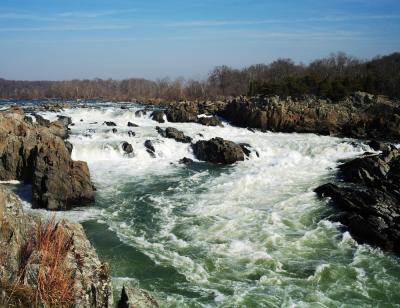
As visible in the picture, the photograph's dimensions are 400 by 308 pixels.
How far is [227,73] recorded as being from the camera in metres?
104

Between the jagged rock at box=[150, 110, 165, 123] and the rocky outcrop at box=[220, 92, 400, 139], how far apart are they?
749 centimetres

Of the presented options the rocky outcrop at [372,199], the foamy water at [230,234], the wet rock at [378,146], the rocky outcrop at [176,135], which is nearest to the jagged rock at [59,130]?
the foamy water at [230,234]

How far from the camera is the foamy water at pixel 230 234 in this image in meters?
11.1

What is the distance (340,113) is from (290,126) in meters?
5.40

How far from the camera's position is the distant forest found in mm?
48625

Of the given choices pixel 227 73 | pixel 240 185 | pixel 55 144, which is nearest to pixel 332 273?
pixel 240 185

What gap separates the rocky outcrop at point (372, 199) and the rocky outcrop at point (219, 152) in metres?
7.46

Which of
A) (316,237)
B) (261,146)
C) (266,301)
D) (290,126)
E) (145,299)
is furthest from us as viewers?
(290,126)

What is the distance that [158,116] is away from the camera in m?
43.7

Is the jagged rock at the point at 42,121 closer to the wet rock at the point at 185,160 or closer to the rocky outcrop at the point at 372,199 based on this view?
the wet rock at the point at 185,160

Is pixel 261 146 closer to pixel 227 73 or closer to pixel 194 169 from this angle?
pixel 194 169

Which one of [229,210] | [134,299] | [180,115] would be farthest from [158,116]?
[134,299]

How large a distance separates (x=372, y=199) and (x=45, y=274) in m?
14.8

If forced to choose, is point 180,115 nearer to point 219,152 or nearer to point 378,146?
point 219,152
